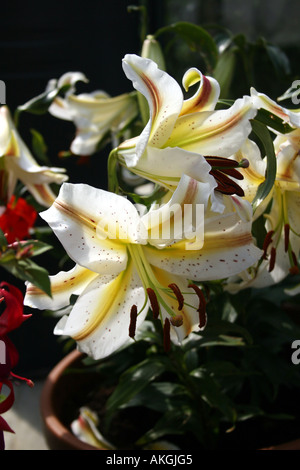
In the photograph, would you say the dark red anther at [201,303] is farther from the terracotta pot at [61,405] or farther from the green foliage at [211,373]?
the terracotta pot at [61,405]

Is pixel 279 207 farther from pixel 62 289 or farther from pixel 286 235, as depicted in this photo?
pixel 62 289

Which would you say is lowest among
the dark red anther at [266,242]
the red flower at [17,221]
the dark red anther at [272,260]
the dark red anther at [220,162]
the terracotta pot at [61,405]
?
the terracotta pot at [61,405]

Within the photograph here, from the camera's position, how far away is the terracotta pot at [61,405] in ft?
2.16

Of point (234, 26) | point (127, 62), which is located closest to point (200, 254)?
point (127, 62)

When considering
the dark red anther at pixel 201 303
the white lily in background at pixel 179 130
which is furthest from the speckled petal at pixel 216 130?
the dark red anther at pixel 201 303

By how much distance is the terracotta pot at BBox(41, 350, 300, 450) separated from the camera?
66 centimetres

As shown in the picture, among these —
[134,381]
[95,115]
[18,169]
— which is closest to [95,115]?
[95,115]

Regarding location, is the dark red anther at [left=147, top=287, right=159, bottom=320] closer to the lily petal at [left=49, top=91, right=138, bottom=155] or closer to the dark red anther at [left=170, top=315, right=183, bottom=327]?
the dark red anther at [left=170, top=315, right=183, bottom=327]

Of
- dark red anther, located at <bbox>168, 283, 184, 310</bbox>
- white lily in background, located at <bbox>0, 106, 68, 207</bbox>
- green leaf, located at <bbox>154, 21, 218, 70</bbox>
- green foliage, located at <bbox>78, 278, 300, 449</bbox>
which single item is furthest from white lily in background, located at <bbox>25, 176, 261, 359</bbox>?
green leaf, located at <bbox>154, 21, 218, 70</bbox>

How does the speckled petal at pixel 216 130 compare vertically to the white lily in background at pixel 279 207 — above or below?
above

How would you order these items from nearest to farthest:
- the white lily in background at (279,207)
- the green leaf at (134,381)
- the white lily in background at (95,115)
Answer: the white lily in background at (279,207)
the green leaf at (134,381)
the white lily in background at (95,115)

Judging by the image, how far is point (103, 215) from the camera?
42cm

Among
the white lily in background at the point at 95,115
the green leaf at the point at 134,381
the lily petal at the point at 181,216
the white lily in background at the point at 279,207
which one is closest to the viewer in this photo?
the lily petal at the point at 181,216

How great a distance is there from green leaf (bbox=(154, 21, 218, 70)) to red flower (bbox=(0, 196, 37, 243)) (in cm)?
25
